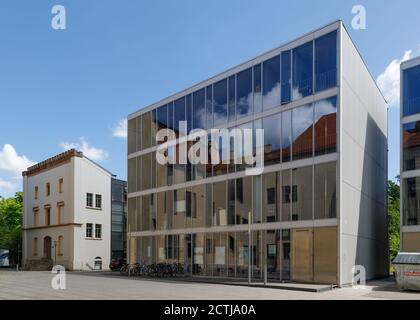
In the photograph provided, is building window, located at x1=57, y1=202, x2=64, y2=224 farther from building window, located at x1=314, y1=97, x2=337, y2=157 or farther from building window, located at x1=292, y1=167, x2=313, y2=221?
building window, located at x1=314, y1=97, x2=337, y2=157

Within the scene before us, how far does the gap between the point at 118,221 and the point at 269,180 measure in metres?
30.5

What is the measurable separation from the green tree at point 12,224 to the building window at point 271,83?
45168 mm

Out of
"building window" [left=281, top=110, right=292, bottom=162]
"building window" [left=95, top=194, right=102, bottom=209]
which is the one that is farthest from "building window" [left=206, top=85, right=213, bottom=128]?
"building window" [left=95, top=194, right=102, bottom=209]

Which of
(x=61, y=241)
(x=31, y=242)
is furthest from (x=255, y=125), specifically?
(x=31, y=242)

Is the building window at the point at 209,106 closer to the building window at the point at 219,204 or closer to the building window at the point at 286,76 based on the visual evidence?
the building window at the point at 219,204

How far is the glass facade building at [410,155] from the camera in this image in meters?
28.4

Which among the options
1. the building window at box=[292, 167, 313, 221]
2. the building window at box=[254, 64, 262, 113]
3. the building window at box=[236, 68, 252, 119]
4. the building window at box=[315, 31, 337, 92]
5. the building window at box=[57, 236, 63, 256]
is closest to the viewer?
the building window at box=[315, 31, 337, 92]

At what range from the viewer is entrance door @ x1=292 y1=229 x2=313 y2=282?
1015 inches

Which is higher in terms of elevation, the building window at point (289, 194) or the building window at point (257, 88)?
the building window at point (257, 88)

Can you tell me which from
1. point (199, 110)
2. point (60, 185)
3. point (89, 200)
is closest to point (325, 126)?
point (199, 110)

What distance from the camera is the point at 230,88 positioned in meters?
32.2

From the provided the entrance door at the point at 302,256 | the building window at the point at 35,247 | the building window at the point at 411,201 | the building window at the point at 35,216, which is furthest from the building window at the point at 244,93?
the building window at the point at 35,247

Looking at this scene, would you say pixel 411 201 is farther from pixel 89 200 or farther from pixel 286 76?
pixel 89 200

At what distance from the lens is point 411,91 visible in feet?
97.3
